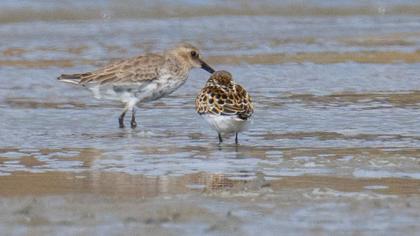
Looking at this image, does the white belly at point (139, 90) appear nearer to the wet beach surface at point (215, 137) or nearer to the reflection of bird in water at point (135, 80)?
the reflection of bird in water at point (135, 80)

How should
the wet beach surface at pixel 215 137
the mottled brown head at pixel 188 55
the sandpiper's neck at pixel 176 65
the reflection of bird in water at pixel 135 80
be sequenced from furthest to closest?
the mottled brown head at pixel 188 55
the sandpiper's neck at pixel 176 65
the reflection of bird in water at pixel 135 80
the wet beach surface at pixel 215 137

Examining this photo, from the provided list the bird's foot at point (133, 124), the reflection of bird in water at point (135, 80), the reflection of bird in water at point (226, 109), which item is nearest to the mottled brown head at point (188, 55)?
the reflection of bird in water at point (135, 80)

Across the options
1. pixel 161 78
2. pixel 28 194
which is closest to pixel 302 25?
pixel 161 78

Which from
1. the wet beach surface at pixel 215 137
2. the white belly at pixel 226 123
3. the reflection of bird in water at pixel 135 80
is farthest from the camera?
the reflection of bird in water at pixel 135 80

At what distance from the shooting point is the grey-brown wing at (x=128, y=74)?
1151 cm

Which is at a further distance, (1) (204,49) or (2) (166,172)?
(1) (204,49)

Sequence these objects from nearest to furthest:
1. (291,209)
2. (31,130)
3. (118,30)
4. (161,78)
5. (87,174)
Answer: (291,209), (87,174), (31,130), (161,78), (118,30)

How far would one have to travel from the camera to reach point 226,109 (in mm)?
9523

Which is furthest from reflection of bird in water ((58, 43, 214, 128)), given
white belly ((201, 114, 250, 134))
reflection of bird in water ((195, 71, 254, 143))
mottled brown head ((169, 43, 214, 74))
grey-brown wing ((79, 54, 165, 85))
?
white belly ((201, 114, 250, 134))

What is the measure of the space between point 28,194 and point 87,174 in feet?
3.07

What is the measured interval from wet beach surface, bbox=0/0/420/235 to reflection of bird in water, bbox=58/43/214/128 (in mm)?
255

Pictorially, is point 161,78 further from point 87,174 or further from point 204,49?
point 204,49

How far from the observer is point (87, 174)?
8.18 metres

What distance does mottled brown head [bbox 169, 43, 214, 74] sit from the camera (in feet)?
39.2
